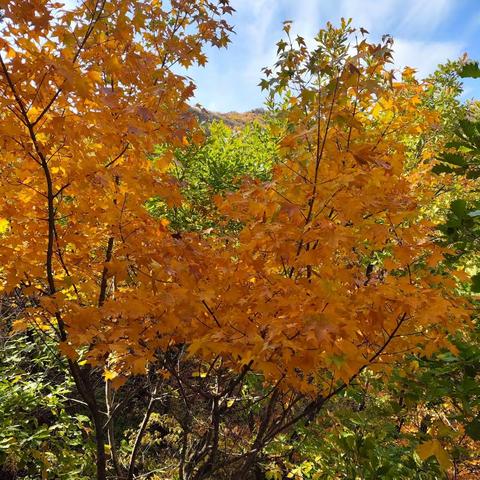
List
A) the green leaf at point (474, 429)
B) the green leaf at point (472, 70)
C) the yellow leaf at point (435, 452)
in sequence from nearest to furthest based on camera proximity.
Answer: the green leaf at point (474, 429)
the green leaf at point (472, 70)
the yellow leaf at point (435, 452)

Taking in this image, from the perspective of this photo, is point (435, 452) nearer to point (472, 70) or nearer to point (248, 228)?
point (248, 228)

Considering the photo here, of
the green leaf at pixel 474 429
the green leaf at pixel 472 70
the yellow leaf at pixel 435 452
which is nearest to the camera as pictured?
the green leaf at pixel 474 429

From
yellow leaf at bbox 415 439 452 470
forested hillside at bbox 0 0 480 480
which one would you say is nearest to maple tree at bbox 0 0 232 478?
forested hillside at bbox 0 0 480 480

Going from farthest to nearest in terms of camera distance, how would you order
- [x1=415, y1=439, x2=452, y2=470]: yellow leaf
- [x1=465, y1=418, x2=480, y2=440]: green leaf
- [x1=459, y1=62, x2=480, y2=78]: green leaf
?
[x1=415, y1=439, x2=452, y2=470]: yellow leaf, [x1=459, y1=62, x2=480, y2=78]: green leaf, [x1=465, y1=418, x2=480, y2=440]: green leaf

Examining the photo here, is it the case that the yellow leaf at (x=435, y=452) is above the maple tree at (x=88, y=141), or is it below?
below

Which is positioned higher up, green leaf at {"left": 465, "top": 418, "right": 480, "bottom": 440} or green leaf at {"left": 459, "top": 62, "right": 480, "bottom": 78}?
green leaf at {"left": 459, "top": 62, "right": 480, "bottom": 78}

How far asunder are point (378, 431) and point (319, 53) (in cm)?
389

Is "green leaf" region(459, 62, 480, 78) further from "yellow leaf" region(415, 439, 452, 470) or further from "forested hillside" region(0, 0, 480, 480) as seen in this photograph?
"yellow leaf" region(415, 439, 452, 470)

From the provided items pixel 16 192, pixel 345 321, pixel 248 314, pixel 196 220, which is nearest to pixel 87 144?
pixel 16 192

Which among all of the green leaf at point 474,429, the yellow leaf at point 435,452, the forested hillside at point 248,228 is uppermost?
the forested hillside at point 248,228

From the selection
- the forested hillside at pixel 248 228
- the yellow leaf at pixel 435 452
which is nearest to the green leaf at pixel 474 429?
the forested hillside at pixel 248 228

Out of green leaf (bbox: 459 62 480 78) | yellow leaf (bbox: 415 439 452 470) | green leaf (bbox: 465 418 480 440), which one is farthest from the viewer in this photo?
yellow leaf (bbox: 415 439 452 470)

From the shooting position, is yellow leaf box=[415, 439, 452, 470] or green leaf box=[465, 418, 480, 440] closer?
green leaf box=[465, 418, 480, 440]

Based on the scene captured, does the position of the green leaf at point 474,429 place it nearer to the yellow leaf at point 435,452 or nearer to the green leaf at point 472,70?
the yellow leaf at point 435,452
